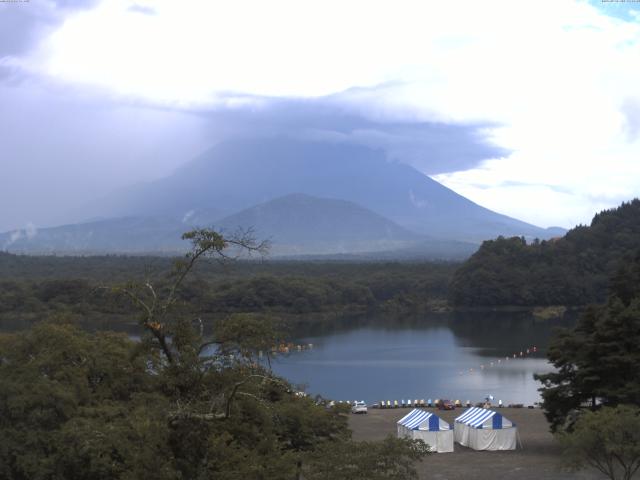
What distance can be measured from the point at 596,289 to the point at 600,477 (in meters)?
64.6

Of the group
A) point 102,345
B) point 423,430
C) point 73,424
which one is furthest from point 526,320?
point 73,424

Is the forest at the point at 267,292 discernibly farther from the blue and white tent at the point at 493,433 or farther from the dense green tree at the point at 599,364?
the dense green tree at the point at 599,364

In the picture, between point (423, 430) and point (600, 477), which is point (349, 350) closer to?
point (423, 430)

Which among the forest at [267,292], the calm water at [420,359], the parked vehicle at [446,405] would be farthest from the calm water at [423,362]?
the forest at [267,292]

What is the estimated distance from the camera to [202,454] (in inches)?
357

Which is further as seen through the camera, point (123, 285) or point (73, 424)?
point (73, 424)

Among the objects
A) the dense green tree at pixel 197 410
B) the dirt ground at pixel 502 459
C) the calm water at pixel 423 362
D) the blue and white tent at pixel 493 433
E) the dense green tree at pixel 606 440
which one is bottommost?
the calm water at pixel 423 362

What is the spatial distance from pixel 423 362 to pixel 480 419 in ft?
83.3

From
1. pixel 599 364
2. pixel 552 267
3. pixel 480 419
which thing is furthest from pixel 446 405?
pixel 552 267

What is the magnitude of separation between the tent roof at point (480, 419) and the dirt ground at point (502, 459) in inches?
27.2

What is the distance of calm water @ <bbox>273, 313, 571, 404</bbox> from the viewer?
40.2 meters

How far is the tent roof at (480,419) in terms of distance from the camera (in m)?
23.7

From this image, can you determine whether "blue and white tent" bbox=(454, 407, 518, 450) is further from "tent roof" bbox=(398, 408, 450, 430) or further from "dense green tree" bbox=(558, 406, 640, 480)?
"dense green tree" bbox=(558, 406, 640, 480)

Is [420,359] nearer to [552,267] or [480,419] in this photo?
[480,419]
